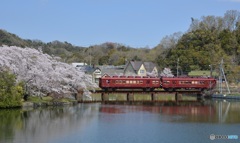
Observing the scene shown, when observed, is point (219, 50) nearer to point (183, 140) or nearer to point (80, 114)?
point (80, 114)

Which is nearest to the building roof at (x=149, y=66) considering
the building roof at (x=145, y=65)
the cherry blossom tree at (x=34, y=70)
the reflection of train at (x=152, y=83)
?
the building roof at (x=145, y=65)

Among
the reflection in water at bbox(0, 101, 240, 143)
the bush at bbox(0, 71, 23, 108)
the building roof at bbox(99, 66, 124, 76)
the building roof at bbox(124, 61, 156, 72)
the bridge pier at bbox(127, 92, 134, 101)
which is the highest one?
the building roof at bbox(124, 61, 156, 72)

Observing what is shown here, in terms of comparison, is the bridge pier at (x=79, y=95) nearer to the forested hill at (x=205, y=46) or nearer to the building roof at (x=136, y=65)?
the forested hill at (x=205, y=46)

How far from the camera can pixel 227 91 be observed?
2101 inches

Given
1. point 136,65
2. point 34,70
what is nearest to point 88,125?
point 34,70

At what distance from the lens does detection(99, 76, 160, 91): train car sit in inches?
1957

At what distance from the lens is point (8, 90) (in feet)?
105

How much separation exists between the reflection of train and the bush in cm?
1826

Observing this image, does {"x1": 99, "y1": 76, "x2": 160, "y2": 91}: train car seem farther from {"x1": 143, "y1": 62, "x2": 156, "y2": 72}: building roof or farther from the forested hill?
{"x1": 143, "y1": 62, "x2": 156, "y2": 72}: building roof

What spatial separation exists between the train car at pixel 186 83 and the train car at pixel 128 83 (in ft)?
3.65

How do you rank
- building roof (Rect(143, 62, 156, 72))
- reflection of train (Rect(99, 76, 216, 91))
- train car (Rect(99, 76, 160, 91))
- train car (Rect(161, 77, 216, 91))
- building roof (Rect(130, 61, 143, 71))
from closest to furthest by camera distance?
train car (Rect(99, 76, 160, 91)) < reflection of train (Rect(99, 76, 216, 91)) < train car (Rect(161, 77, 216, 91)) < building roof (Rect(130, 61, 143, 71)) < building roof (Rect(143, 62, 156, 72))

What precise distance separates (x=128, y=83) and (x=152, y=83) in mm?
2908

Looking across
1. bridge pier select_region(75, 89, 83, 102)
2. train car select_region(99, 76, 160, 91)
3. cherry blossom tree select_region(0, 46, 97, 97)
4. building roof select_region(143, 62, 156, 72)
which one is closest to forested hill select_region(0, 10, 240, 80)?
building roof select_region(143, 62, 156, 72)

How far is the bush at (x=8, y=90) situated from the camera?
104 feet
